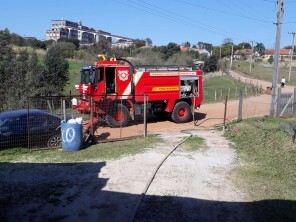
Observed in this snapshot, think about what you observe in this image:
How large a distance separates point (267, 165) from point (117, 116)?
25.1ft

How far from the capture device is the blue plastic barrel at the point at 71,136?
447 inches

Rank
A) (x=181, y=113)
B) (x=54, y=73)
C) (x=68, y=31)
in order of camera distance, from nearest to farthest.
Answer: (x=181, y=113) < (x=54, y=73) < (x=68, y=31)

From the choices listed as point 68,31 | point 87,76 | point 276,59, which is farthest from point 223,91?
point 68,31

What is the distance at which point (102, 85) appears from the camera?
53.3 feet

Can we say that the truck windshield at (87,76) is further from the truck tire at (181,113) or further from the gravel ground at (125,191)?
the gravel ground at (125,191)

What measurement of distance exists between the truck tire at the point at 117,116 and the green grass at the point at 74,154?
355cm

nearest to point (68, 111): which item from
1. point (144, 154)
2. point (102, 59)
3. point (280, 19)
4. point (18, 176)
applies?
point (102, 59)

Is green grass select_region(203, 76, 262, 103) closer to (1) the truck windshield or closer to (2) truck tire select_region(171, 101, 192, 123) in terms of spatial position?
(2) truck tire select_region(171, 101, 192, 123)

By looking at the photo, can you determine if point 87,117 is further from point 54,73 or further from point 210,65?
point 210,65

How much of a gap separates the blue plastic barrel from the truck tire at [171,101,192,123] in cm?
754

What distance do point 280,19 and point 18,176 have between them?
16520mm

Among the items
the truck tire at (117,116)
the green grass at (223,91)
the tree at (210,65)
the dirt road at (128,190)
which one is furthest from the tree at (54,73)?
the tree at (210,65)

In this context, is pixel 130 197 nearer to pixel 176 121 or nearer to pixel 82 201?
pixel 82 201

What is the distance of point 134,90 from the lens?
16953 millimetres
